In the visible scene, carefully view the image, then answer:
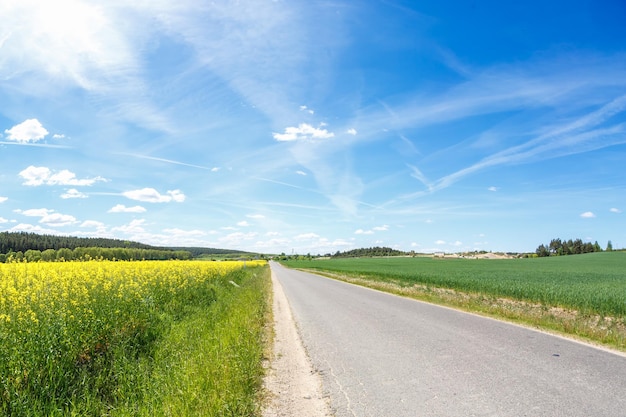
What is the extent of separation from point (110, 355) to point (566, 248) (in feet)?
519

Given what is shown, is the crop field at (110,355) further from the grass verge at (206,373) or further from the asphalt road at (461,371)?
the asphalt road at (461,371)

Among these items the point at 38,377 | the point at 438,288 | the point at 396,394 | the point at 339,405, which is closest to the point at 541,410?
the point at 396,394

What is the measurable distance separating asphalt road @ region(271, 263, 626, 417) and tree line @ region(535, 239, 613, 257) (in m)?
143

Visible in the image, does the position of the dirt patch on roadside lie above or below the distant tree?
below

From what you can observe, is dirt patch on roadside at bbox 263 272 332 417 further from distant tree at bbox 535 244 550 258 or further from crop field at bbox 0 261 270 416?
distant tree at bbox 535 244 550 258

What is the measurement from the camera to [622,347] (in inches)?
321

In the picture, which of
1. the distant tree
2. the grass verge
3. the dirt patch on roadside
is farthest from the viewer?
the distant tree

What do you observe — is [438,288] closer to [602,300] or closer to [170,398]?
[602,300]

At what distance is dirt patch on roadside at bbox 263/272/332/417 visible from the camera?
501 centimetres

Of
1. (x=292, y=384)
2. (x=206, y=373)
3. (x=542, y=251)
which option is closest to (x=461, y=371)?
(x=292, y=384)

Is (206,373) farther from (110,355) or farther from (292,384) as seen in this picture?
(110,355)

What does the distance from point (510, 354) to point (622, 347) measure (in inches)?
121

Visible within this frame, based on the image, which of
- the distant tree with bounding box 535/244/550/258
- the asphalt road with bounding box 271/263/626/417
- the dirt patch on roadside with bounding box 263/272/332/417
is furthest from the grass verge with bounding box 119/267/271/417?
the distant tree with bounding box 535/244/550/258

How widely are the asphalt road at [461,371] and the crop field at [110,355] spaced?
156 centimetres
